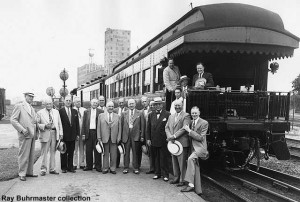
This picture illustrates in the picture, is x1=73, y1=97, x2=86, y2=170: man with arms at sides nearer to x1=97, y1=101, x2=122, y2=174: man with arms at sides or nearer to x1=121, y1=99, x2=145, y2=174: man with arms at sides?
x1=97, y1=101, x2=122, y2=174: man with arms at sides

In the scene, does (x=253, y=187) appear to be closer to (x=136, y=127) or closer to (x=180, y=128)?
(x=180, y=128)

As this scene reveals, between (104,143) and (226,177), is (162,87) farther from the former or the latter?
(226,177)

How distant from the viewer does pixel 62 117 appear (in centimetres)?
692

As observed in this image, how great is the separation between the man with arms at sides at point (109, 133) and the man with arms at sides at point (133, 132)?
168 mm

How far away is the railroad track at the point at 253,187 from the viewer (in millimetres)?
5828

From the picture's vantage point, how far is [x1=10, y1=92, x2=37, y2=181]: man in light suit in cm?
621

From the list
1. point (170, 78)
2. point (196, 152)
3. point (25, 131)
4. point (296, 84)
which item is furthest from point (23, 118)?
point (296, 84)

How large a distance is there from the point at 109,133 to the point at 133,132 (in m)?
0.56

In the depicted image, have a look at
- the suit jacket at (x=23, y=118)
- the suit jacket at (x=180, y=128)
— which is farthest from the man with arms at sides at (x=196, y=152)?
the suit jacket at (x=23, y=118)

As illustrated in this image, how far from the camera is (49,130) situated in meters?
6.74

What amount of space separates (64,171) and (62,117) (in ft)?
4.06

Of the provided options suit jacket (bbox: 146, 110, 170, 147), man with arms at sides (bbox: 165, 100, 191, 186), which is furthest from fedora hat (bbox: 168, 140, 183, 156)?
suit jacket (bbox: 146, 110, 170, 147)

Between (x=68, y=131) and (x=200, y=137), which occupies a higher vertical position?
(x=200, y=137)

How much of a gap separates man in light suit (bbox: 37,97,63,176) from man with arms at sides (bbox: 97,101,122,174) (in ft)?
3.01
